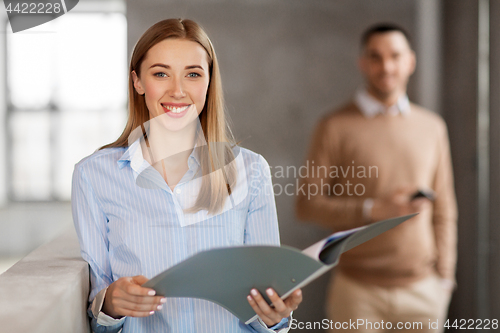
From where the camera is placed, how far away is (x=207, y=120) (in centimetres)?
92

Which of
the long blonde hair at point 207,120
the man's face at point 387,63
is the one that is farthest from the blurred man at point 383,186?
the long blonde hair at point 207,120

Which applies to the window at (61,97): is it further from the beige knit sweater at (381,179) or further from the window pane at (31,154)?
the beige knit sweater at (381,179)

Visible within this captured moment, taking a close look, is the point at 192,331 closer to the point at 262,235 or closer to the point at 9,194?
the point at 262,235

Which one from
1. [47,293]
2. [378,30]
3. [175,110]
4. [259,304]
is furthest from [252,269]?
[378,30]

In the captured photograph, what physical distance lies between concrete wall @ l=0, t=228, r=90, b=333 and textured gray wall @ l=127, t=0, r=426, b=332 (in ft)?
2.03

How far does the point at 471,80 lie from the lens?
4.65 feet

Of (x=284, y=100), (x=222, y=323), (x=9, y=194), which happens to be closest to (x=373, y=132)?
(x=284, y=100)

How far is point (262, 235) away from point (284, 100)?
541mm

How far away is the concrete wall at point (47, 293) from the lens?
1.69ft

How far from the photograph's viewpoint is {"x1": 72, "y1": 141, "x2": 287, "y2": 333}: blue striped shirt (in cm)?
80

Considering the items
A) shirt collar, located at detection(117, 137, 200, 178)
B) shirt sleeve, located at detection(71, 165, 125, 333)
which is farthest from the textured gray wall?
shirt sleeve, located at detection(71, 165, 125, 333)

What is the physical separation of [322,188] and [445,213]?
418 mm

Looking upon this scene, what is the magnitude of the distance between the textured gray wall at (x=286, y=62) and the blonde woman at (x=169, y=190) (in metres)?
0.35

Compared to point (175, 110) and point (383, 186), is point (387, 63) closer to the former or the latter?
point (383, 186)
